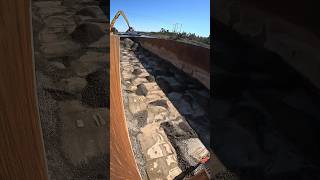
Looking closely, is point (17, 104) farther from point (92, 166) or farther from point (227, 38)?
point (227, 38)

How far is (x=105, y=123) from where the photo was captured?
1.25 meters

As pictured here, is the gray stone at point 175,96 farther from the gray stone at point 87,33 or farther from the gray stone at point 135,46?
the gray stone at point 135,46

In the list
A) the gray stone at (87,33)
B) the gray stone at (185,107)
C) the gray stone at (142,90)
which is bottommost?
the gray stone at (185,107)

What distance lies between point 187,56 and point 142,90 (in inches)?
45.3

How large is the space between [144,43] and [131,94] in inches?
157

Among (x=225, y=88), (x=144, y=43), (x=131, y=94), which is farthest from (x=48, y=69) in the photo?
(x=144, y=43)

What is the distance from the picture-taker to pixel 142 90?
341 centimetres

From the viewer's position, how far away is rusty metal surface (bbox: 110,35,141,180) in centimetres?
124

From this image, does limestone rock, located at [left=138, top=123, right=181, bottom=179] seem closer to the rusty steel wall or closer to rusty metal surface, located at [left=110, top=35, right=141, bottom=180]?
rusty metal surface, located at [left=110, top=35, right=141, bottom=180]

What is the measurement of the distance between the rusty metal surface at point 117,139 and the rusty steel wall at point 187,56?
1999 millimetres

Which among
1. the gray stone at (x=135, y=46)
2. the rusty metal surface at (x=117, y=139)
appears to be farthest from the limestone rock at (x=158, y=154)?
the gray stone at (x=135, y=46)

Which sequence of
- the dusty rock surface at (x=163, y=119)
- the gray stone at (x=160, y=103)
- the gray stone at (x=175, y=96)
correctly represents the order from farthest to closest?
the gray stone at (x=175, y=96) < the gray stone at (x=160, y=103) < the dusty rock surface at (x=163, y=119)

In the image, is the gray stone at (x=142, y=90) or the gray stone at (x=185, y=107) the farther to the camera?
the gray stone at (x=142, y=90)

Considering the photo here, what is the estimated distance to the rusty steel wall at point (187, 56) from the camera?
332cm
